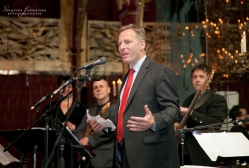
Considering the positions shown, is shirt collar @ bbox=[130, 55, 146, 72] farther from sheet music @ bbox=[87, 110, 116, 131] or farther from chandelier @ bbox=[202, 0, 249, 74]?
chandelier @ bbox=[202, 0, 249, 74]

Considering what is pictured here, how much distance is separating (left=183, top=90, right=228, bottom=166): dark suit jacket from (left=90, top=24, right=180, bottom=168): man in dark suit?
4.68 ft

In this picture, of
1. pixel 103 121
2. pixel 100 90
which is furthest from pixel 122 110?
pixel 100 90

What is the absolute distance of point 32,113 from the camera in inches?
371

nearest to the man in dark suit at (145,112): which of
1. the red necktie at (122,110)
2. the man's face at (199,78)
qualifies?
the red necktie at (122,110)

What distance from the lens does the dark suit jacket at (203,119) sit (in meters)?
4.58

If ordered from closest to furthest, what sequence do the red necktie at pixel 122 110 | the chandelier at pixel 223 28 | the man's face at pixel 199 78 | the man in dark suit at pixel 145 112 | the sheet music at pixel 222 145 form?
the man in dark suit at pixel 145 112 → the red necktie at pixel 122 110 → the sheet music at pixel 222 145 → the man's face at pixel 199 78 → the chandelier at pixel 223 28

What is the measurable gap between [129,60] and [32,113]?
648 cm

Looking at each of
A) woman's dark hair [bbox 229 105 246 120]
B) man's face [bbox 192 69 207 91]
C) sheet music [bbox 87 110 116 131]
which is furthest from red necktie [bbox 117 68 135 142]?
woman's dark hair [bbox 229 105 246 120]

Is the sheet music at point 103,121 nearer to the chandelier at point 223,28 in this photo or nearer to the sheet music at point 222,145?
the sheet music at point 222,145

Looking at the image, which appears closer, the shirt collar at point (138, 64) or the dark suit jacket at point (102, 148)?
the shirt collar at point (138, 64)

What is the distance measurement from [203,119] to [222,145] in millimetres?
590

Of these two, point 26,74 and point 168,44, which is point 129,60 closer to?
point 168,44

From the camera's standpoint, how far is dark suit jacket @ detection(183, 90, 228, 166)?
15.0ft

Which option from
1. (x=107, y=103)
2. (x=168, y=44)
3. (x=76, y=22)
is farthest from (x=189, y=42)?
(x=76, y=22)
